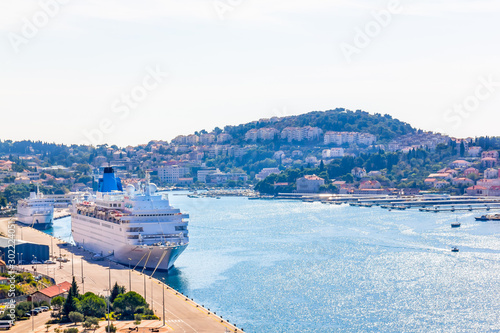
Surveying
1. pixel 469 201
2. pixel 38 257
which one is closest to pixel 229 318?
pixel 38 257

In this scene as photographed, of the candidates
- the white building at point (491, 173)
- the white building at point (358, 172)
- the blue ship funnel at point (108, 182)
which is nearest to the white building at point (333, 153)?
the white building at point (358, 172)

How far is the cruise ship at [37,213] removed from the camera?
58.5m

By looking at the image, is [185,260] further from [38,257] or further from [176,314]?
[176,314]

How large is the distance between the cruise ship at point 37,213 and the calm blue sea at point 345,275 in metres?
1.24

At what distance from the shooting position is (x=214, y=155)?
150250 mm

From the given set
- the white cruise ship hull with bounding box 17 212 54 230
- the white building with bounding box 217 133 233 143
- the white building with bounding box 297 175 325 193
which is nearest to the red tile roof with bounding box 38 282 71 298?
the white cruise ship hull with bounding box 17 212 54 230

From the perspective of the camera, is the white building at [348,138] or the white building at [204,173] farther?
the white building at [348,138]

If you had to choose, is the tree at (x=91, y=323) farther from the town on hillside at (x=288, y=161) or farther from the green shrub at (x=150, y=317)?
the town on hillside at (x=288, y=161)

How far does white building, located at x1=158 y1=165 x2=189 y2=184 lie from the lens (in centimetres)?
13375

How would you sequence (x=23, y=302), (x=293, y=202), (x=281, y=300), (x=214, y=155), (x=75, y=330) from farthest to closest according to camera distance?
(x=214, y=155), (x=293, y=202), (x=281, y=300), (x=23, y=302), (x=75, y=330)

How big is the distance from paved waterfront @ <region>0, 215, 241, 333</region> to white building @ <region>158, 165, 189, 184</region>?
92.1 metres

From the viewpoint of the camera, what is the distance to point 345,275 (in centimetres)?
3484

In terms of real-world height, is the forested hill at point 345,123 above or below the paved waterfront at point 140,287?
above

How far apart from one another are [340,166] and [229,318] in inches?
3301
